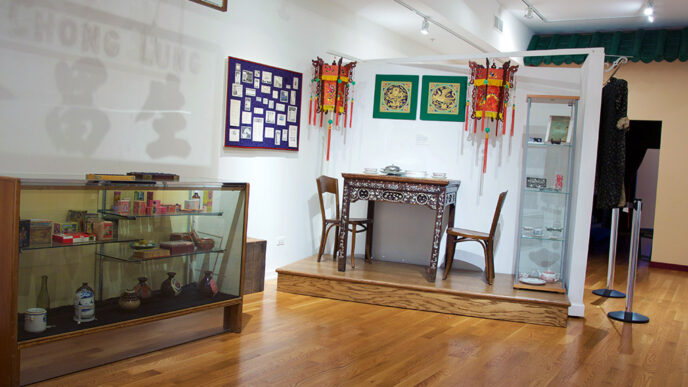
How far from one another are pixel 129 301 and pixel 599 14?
22.5ft

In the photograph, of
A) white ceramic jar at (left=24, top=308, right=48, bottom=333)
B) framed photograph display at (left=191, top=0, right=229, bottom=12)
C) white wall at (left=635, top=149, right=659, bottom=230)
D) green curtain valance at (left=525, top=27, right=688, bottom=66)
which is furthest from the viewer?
white wall at (left=635, top=149, right=659, bottom=230)

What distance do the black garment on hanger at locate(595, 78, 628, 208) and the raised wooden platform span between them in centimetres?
104

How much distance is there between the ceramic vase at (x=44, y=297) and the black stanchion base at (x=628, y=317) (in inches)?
168

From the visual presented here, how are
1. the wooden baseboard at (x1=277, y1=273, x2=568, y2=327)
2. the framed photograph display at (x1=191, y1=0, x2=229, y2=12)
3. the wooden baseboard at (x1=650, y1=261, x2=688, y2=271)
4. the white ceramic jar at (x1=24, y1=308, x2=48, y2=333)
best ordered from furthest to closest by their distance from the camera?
the wooden baseboard at (x1=650, y1=261, x2=688, y2=271) < the wooden baseboard at (x1=277, y1=273, x2=568, y2=327) < the framed photograph display at (x1=191, y1=0, x2=229, y2=12) < the white ceramic jar at (x1=24, y1=308, x2=48, y2=333)

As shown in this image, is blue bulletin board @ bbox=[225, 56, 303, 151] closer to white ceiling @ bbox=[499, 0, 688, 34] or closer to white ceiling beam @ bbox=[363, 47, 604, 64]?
white ceiling beam @ bbox=[363, 47, 604, 64]

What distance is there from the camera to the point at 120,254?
344 cm

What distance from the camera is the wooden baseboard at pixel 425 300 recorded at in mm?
4738

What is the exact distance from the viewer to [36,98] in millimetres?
3684

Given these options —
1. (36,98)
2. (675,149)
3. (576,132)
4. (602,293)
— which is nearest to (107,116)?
(36,98)

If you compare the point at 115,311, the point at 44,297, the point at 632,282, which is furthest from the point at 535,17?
the point at 44,297

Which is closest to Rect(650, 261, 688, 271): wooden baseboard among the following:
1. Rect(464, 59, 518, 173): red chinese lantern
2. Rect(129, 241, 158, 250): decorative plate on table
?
Rect(464, 59, 518, 173): red chinese lantern

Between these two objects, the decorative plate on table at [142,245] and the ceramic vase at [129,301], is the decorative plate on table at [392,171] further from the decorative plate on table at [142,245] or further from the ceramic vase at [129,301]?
the ceramic vase at [129,301]

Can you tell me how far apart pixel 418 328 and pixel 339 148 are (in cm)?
241

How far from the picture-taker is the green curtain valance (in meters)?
7.79
